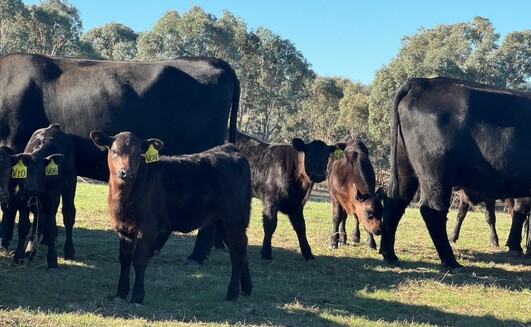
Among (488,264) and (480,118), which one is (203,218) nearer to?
(480,118)

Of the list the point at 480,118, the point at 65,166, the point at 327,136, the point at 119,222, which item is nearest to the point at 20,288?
the point at 119,222

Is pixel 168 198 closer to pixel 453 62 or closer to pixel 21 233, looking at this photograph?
pixel 21 233

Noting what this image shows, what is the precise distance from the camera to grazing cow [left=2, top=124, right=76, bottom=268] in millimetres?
7488

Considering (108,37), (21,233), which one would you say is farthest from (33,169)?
(108,37)

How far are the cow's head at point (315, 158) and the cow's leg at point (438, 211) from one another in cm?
156

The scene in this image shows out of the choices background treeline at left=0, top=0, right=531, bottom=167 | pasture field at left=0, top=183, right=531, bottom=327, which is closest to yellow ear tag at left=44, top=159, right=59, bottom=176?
pasture field at left=0, top=183, right=531, bottom=327

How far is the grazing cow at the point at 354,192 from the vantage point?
9914 mm

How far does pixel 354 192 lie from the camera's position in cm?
1023

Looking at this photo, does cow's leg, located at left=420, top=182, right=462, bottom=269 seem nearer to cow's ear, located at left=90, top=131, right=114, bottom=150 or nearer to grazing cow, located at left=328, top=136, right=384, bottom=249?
grazing cow, located at left=328, top=136, right=384, bottom=249

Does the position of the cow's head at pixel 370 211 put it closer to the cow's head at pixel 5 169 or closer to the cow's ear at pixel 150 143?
the cow's ear at pixel 150 143

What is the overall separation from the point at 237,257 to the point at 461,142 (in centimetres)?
405

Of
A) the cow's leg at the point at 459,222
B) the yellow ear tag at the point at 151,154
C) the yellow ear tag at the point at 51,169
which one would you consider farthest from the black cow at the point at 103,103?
the cow's leg at the point at 459,222

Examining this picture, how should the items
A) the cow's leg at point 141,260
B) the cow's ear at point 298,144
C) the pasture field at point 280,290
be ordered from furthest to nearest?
the cow's ear at point 298,144
the cow's leg at point 141,260
the pasture field at point 280,290

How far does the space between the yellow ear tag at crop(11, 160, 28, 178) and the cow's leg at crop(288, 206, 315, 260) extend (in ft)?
13.4
